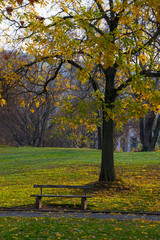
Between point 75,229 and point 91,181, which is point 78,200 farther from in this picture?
point 75,229

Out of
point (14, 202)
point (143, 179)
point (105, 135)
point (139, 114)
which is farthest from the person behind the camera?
point (143, 179)

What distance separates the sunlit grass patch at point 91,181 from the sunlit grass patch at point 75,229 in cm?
216

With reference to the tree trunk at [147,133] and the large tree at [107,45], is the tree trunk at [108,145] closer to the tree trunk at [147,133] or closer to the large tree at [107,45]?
the large tree at [107,45]

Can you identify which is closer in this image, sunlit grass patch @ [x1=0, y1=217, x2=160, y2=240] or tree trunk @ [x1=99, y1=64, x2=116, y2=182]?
sunlit grass patch @ [x1=0, y1=217, x2=160, y2=240]

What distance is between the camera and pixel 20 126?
40.9 meters

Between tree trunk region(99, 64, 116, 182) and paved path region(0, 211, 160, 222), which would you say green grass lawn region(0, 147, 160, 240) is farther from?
paved path region(0, 211, 160, 222)

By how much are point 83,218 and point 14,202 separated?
314 cm

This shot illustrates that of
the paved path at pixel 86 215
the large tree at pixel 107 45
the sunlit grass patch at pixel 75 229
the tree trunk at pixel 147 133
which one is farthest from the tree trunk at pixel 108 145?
the tree trunk at pixel 147 133

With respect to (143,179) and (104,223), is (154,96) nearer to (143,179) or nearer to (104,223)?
(104,223)

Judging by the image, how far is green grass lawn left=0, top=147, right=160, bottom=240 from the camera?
22.0ft

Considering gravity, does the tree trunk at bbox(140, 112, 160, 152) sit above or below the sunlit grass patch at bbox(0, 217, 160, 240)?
above

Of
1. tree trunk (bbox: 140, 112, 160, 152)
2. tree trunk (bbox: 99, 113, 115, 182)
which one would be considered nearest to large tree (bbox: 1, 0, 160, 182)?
tree trunk (bbox: 99, 113, 115, 182)

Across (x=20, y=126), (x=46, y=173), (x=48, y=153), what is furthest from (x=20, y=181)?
(x=20, y=126)

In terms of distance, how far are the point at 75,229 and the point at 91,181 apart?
7.09m
